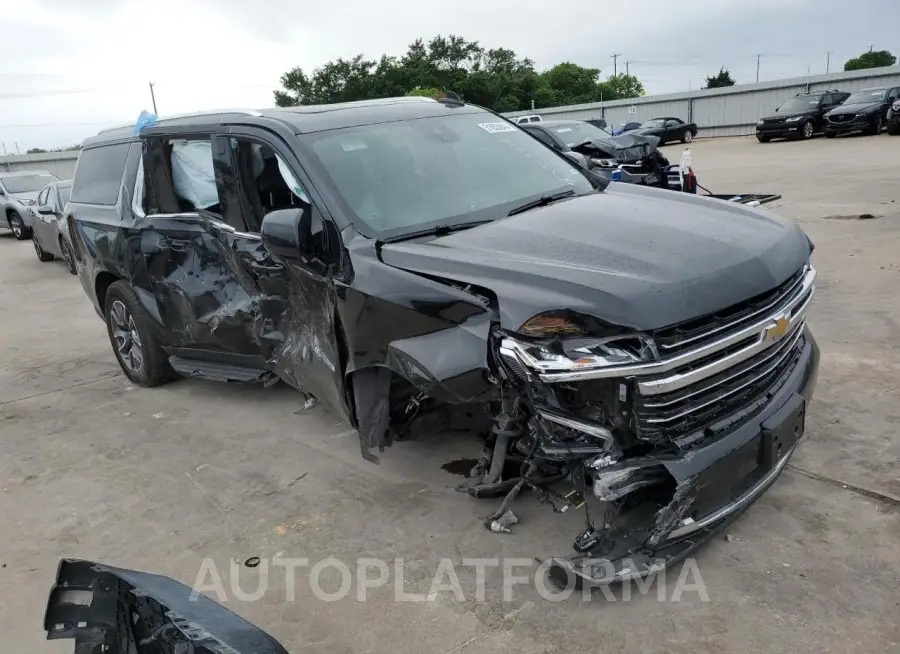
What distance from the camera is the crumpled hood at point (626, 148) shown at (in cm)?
1136

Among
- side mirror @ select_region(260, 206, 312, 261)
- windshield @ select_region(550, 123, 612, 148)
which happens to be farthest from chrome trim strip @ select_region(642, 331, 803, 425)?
windshield @ select_region(550, 123, 612, 148)

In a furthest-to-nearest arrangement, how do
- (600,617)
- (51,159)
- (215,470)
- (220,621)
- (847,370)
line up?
(51,159) < (847,370) < (215,470) < (600,617) < (220,621)

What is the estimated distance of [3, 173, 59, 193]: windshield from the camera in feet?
56.9

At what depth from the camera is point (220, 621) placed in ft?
6.73

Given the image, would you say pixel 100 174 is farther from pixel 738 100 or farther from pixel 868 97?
pixel 738 100

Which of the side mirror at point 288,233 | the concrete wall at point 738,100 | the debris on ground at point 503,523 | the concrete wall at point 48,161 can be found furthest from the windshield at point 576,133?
the concrete wall at point 48,161

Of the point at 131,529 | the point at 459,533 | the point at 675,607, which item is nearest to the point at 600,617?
the point at 675,607

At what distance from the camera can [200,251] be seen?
14.8 feet

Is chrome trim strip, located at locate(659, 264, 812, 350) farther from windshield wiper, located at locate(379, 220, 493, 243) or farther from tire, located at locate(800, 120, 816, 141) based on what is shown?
tire, located at locate(800, 120, 816, 141)

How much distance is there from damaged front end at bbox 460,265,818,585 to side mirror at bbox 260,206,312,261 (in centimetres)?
116

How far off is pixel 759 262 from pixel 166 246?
3.74 m

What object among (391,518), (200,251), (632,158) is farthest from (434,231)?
(632,158)

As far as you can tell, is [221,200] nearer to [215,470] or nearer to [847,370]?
[215,470]

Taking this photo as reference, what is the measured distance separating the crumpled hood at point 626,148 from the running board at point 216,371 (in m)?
8.30
